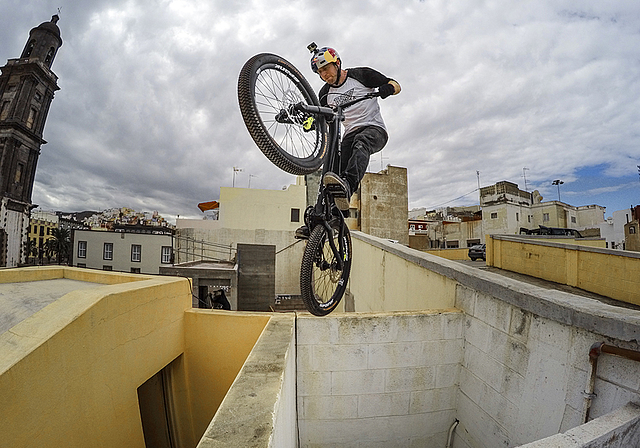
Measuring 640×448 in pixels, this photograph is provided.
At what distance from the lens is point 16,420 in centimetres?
206

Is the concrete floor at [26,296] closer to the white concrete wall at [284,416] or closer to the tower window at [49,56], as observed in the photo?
the white concrete wall at [284,416]

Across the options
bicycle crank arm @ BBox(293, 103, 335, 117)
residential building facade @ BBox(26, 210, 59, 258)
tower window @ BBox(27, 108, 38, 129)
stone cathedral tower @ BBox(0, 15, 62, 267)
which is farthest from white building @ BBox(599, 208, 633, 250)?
residential building facade @ BBox(26, 210, 59, 258)

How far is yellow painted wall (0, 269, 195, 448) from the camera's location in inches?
83.7

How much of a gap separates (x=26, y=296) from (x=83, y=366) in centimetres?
231

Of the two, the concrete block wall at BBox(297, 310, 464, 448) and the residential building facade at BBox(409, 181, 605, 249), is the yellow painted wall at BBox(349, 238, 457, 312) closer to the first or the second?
the concrete block wall at BBox(297, 310, 464, 448)

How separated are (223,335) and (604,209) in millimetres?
45084

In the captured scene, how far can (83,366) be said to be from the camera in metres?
2.62

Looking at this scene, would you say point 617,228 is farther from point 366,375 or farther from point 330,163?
point 330,163

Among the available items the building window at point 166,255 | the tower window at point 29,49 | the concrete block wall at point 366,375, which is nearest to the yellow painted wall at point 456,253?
the concrete block wall at point 366,375

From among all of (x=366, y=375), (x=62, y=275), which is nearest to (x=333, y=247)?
Result: (x=366, y=375)

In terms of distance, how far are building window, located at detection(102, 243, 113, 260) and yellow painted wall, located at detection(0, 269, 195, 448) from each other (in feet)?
83.8

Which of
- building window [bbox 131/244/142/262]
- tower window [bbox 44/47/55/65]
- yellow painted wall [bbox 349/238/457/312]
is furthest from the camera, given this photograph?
tower window [bbox 44/47/55/65]

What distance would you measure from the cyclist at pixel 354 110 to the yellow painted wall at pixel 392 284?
2385 millimetres

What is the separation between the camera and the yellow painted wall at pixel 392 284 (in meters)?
4.83
